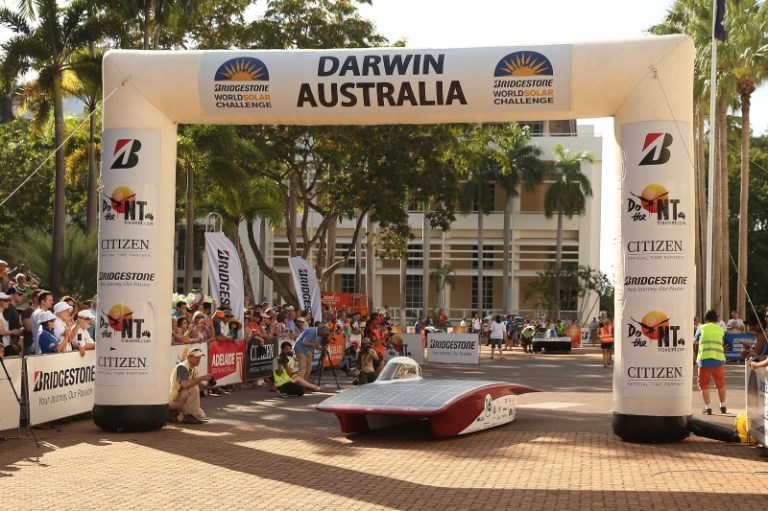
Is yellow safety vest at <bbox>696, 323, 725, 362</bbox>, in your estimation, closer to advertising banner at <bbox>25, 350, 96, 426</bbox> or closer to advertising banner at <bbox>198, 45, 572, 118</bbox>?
advertising banner at <bbox>198, 45, 572, 118</bbox>

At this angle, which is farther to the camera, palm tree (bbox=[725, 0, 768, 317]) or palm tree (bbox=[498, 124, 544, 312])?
palm tree (bbox=[498, 124, 544, 312])

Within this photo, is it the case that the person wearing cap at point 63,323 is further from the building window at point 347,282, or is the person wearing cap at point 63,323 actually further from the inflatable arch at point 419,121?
the building window at point 347,282

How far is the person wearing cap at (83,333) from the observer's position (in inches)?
639

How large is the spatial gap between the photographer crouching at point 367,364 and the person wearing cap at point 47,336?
811cm

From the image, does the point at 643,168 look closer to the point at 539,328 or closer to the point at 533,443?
the point at 533,443

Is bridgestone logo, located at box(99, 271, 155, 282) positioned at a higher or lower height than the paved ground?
higher

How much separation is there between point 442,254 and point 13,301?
61.9 meters

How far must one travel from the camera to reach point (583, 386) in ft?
82.3

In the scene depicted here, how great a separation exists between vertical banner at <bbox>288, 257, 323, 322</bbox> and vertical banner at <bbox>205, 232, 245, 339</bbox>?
229 inches

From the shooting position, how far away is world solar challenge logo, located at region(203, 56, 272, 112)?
14.4 metres

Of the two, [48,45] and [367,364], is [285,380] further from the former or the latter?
[48,45]

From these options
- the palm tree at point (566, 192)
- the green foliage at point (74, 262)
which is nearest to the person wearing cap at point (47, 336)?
the green foliage at point (74, 262)

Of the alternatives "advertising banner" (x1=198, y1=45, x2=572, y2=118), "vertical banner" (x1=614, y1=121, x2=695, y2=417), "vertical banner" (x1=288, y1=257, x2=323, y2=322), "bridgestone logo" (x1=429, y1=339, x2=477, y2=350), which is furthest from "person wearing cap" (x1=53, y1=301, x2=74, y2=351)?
"bridgestone logo" (x1=429, y1=339, x2=477, y2=350)

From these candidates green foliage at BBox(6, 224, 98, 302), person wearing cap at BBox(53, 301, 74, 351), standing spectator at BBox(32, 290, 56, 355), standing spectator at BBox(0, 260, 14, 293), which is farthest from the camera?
green foliage at BBox(6, 224, 98, 302)
